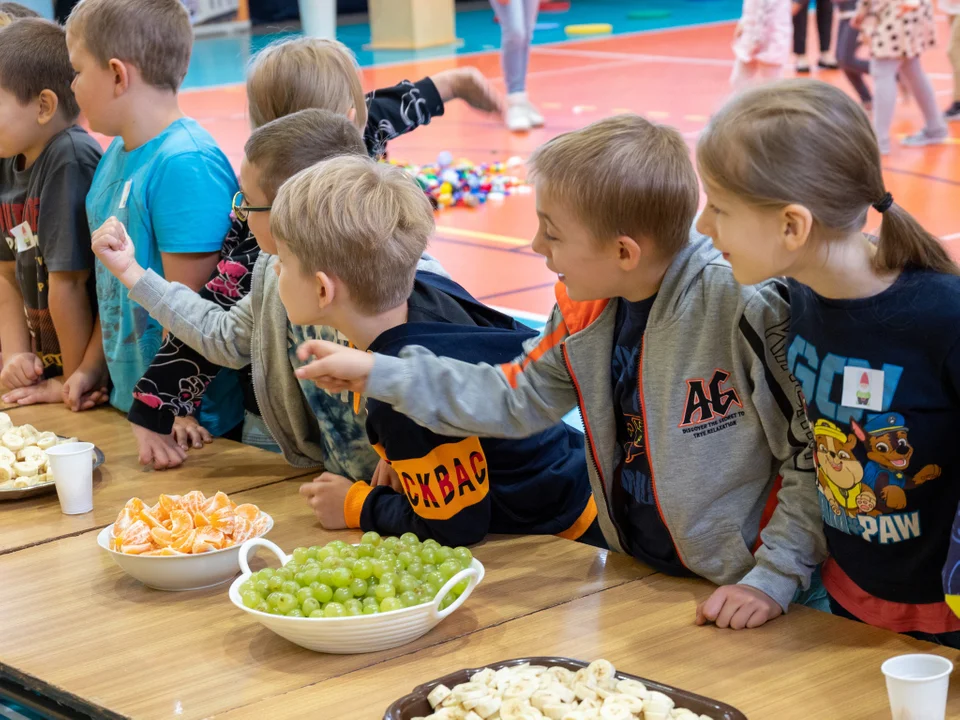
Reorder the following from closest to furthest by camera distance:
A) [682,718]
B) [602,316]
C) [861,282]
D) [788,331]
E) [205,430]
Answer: [682,718] < [861,282] < [788,331] < [602,316] < [205,430]

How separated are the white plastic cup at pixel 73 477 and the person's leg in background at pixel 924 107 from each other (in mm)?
6543

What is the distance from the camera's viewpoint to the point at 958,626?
1.61m

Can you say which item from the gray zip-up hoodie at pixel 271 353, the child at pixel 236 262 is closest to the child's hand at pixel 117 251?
the gray zip-up hoodie at pixel 271 353

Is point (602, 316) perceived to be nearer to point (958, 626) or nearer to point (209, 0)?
point (958, 626)

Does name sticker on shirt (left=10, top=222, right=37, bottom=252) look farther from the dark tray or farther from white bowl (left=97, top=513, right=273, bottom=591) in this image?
the dark tray

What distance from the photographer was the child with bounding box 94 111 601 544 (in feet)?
6.26

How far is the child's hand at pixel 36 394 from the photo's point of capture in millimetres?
2893

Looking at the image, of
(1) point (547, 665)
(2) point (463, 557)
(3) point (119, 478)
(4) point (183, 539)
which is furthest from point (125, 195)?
→ (1) point (547, 665)

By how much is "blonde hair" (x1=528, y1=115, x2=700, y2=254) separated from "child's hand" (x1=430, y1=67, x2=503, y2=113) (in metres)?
1.53

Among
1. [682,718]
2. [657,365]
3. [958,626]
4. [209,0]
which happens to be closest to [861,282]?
[657,365]

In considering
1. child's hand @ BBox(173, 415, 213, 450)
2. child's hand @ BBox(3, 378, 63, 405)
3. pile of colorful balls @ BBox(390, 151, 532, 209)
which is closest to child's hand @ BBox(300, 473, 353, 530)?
child's hand @ BBox(173, 415, 213, 450)

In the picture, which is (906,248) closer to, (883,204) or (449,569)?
(883,204)

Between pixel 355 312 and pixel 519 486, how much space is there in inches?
15.9

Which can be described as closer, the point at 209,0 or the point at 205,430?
the point at 205,430
